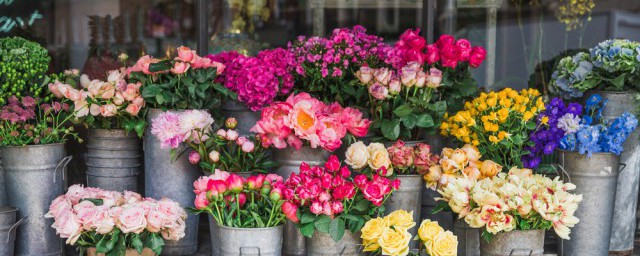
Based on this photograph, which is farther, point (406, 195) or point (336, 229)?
point (406, 195)

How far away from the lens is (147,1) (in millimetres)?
5207

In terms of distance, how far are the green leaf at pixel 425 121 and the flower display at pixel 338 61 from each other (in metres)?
0.28

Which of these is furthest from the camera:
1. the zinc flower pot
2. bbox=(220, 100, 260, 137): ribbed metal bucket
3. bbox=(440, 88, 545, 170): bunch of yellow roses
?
bbox=(220, 100, 260, 137): ribbed metal bucket

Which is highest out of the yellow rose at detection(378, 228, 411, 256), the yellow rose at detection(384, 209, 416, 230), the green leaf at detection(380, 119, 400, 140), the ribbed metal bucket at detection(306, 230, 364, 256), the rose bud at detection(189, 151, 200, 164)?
the green leaf at detection(380, 119, 400, 140)

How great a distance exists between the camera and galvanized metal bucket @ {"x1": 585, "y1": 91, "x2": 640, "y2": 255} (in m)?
2.74

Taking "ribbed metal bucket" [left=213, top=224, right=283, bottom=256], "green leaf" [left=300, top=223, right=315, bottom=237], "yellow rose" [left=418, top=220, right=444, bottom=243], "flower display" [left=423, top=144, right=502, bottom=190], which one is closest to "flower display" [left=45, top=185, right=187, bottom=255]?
"ribbed metal bucket" [left=213, top=224, right=283, bottom=256]

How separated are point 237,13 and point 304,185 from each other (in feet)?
8.34

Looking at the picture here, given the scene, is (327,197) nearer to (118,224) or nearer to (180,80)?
(118,224)

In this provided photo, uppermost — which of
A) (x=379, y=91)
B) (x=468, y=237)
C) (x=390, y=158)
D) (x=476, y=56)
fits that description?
(x=476, y=56)

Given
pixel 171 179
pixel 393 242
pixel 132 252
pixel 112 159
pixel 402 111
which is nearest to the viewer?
pixel 393 242

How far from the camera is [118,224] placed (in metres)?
2.20

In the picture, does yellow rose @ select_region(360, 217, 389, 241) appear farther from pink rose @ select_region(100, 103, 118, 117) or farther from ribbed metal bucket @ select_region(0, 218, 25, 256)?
ribbed metal bucket @ select_region(0, 218, 25, 256)

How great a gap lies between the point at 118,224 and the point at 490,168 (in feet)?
4.11

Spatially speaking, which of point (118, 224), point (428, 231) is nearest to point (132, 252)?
point (118, 224)
